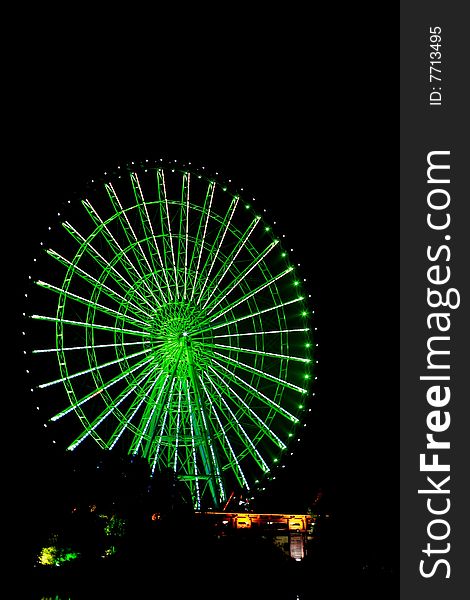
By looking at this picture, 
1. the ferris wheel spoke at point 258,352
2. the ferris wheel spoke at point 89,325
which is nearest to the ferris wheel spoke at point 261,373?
the ferris wheel spoke at point 258,352

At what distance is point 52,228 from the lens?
808 inches

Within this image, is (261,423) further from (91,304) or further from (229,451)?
(91,304)

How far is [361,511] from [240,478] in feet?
13.3

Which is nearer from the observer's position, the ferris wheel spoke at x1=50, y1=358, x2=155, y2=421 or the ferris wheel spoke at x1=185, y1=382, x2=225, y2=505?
the ferris wheel spoke at x1=50, y1=358, x2=155, y2=421

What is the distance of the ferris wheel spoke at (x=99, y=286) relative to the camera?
827 inches

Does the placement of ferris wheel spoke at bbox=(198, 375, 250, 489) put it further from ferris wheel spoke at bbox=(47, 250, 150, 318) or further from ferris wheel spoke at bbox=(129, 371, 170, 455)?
ferris wheel spoke at bbox=(47, 250, 150, 318)

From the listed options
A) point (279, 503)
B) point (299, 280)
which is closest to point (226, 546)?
point (299, 280)

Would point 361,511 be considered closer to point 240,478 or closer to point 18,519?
point 240,478

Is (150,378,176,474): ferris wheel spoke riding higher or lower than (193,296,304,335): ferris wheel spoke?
lower

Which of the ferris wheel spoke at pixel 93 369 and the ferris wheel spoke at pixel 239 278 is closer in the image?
the ferris wheel spoke at pixel 93 369

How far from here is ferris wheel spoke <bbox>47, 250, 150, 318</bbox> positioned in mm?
21000

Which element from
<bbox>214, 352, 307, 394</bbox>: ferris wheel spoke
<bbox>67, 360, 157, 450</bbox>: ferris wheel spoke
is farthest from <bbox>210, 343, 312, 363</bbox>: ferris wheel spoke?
<bbox>67, 360, 157, 450</bbox>: ferris wheel spoke

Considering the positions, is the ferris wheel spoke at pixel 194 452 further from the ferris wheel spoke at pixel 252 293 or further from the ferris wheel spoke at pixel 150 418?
the ferris wheel spoke at pixel 252 293

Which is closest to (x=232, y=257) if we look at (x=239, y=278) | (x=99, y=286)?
(x=239, y=278)
